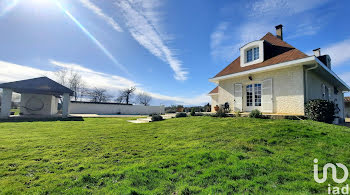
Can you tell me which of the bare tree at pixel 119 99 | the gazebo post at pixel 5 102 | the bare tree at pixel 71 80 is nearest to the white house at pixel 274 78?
the gazebo post at pixel 5 102

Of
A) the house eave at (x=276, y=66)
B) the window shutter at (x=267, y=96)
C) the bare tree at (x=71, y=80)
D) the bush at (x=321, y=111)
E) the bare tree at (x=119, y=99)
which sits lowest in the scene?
the bush at (x=321, y=111)

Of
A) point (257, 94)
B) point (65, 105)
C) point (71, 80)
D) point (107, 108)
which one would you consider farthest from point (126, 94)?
point (257, 94)

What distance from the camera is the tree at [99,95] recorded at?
39.6 meters

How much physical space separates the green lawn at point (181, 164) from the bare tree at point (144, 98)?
4667cm

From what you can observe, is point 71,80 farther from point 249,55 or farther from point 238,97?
point 249,55

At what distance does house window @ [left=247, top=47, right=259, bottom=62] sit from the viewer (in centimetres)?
1044

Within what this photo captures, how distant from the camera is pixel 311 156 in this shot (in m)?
3.34

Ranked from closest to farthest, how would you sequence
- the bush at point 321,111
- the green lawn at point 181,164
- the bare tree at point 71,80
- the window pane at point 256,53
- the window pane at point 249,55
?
the green lawn at point 181,164
the bush at point 321,111
the window pane at point 256,53
the window pane at point 249,55
the bare tree at point 71,80

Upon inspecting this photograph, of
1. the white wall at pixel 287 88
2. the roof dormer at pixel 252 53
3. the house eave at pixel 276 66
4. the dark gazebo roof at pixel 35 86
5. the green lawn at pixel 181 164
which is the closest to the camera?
the green lawn at pixel 181 164

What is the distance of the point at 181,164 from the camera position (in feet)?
10.4

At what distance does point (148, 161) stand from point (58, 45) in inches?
625

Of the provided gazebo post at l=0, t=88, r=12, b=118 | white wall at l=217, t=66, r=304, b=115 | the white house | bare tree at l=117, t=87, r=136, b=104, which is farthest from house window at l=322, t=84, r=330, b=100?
bare tree at l=117, t=87, r=136, b=104

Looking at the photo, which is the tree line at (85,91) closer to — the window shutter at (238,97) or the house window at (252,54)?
the window shutter at (238,97)

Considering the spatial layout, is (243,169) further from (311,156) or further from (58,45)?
(58,45)
